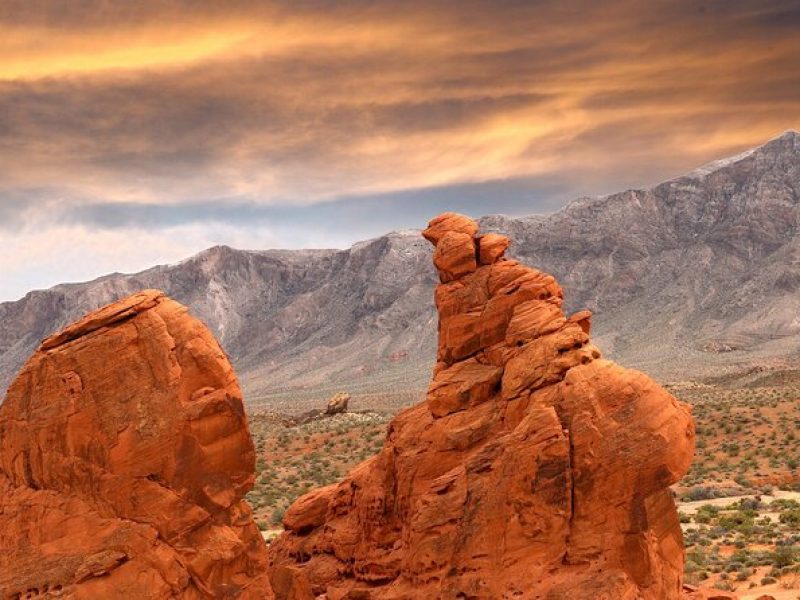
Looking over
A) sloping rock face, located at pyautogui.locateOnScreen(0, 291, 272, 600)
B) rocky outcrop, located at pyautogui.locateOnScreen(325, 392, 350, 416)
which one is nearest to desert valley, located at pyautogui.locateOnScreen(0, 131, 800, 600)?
sloping rock face, located at pyautogui.locateOnScreen(0, 291, 272, 600)

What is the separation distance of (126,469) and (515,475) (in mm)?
8293

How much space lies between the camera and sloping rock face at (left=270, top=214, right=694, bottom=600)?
59.1 ft

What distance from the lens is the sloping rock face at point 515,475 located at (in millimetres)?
18000

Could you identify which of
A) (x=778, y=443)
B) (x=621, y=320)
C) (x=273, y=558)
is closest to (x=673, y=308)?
(x=621, y=320)

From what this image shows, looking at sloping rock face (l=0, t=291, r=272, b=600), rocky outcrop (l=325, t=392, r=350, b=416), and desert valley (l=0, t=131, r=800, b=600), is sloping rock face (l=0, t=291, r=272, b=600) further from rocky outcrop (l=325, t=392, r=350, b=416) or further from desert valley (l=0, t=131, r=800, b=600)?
rocky outcrop (l=325, t=392, r=350, b=416)

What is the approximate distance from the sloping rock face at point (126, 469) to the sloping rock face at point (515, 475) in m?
3.93

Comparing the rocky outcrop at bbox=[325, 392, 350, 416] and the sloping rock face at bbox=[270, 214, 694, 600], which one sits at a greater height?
the sloping rock face at bbox=[270, 214, 694, 600]

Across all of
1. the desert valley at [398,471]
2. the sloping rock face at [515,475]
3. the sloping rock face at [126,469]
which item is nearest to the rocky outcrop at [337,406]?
the desert valley at [398,471]

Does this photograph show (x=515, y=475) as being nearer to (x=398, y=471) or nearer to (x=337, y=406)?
(x=398, y=471)

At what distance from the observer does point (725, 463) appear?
56.3 meters

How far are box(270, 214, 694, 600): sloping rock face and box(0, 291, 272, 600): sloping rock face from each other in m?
3.93

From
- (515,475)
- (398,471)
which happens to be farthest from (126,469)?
(515,475)

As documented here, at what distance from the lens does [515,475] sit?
60.8 ft

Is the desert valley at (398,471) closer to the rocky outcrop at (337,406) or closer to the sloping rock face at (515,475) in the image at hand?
the sloping rock face at (515,475)
